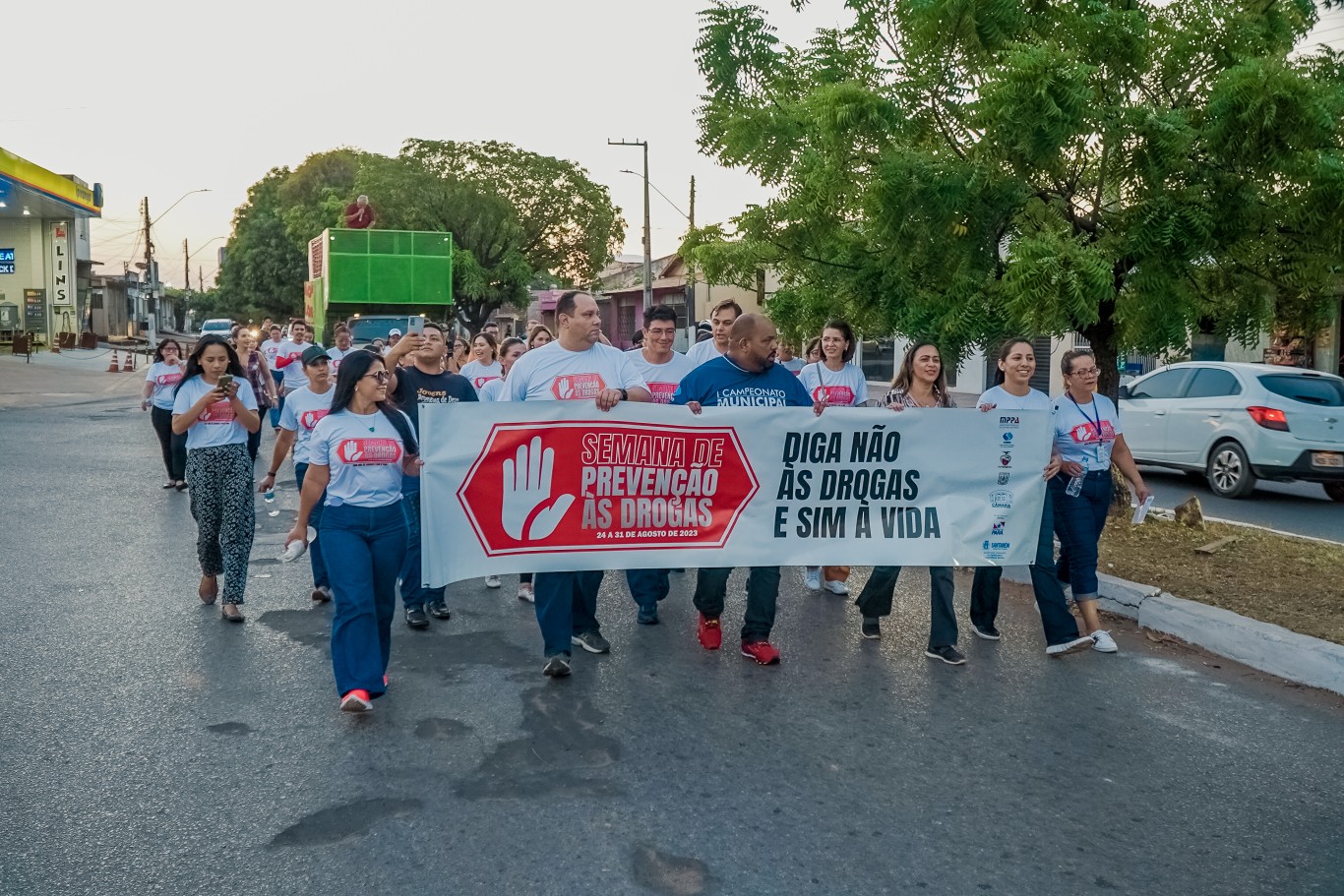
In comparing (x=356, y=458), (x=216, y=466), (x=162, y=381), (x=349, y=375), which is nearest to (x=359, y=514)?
(x=356, y=458)

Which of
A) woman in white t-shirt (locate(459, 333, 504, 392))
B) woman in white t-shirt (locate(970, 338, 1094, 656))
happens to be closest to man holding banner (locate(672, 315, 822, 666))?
woman in white t-shirt (locate(970, 338, 1094, 656))

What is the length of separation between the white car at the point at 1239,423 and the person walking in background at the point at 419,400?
9.06 meters

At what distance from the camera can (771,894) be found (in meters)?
3.63

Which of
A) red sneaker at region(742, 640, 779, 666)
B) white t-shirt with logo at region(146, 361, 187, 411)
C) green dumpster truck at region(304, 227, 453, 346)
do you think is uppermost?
green dumpster truck at region(304, 227, 453, 346)

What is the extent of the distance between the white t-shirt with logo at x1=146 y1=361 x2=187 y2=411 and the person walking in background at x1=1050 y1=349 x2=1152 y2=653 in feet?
30.7

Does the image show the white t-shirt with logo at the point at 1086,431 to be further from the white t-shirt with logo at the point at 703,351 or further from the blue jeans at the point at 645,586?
A: the white t-shirt with logo at the point at 703,351

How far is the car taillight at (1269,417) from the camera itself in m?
12.7

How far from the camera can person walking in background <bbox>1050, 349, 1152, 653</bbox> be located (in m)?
6.49

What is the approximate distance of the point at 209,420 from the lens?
733 cm

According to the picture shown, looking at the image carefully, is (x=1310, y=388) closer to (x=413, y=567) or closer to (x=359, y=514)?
(x=413, y=567)

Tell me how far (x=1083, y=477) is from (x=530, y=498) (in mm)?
2901

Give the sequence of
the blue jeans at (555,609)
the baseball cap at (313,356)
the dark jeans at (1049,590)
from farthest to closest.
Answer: the baseball cap at (313,356)
the dark jeans at (1049,590)
the blue jeans at (555,609)

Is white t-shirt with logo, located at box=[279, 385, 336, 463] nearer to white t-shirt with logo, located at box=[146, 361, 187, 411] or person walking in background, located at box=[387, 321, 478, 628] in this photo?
person walking in background, located at box=[387, 321, 478, 628]

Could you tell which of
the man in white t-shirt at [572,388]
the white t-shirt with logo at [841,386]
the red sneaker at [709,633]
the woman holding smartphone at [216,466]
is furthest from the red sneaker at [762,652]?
the woman holding smartphone at [216,466]
